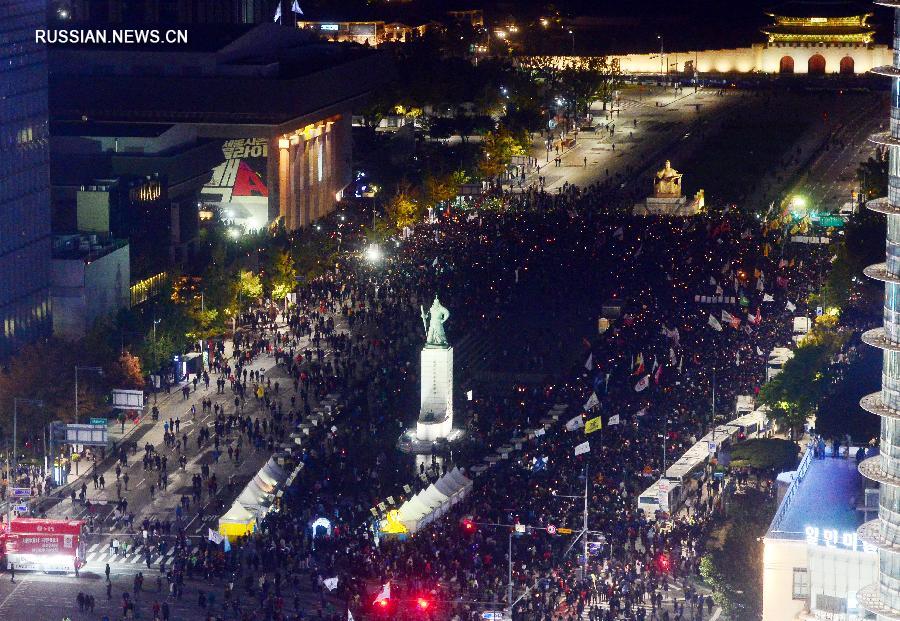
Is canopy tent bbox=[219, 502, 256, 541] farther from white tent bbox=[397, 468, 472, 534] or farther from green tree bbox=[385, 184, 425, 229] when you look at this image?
green tree bbox=[385, 184, 425, 229]

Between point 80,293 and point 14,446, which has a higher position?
point 80,293

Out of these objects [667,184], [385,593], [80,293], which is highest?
[667,184]

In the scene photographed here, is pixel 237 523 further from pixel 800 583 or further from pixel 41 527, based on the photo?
pixel 800 583

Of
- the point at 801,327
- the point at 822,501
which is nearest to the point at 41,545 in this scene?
the point at 822,501

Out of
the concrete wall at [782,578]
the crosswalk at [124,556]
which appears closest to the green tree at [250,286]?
the crosswalk at [124,556]

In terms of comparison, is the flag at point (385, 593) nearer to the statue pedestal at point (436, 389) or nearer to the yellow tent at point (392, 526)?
the yellow tent at point (392, 526)

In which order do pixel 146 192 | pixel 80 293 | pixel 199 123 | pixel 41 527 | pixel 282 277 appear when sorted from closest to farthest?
pixel 41 527 < pixel 80 293 < pixel 146 192 < pixel 282 277 < pixel 199 123
